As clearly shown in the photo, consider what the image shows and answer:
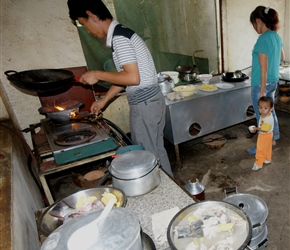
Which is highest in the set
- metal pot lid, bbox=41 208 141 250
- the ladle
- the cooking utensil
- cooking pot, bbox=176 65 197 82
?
the ladle

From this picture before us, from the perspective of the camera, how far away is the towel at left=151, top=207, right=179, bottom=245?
119 cm

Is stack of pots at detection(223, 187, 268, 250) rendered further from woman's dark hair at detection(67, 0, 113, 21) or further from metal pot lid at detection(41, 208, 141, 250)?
woman's dark hair at detection(67, 0, 113, 21)

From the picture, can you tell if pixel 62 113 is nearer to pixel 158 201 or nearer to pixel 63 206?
pixel 63 206

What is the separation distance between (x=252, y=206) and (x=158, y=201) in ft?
3.65

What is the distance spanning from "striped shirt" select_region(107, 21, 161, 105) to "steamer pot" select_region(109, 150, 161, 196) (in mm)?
944

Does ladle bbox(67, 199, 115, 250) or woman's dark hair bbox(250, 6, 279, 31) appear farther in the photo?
woman's dark hair bbox(250, 6, 279, 31)

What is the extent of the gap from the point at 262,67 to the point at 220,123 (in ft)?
3.80

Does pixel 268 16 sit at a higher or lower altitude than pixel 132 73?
higher

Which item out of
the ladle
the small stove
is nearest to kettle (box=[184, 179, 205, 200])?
the small stove

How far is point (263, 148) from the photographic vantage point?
3.42 meters

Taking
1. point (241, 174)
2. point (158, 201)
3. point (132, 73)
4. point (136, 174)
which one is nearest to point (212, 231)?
point (158, 201)

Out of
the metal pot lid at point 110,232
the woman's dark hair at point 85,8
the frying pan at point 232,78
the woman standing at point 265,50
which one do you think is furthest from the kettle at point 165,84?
the metal pot lid at point 110,232

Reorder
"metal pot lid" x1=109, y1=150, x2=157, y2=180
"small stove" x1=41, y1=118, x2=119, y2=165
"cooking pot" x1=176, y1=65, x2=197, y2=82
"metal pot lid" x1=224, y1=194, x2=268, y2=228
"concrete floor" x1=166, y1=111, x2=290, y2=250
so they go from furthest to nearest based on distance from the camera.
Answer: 1. "cooking pot" x1=176, y1=65, x2=197, y2=82
2. "concrete floor" x1=166, y1=111, x2=290, y2=250
3. "small stove" x1=41, y1=118, x2=119, y2=165
4. "metal pot lid" x1=224, y1=194, x2=268, y2=228
5. "metal pot lid" x1=109, y1=150, x2=157, y2=180

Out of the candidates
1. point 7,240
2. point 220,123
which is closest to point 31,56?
point 7,240
